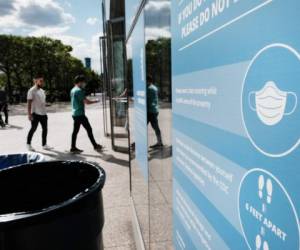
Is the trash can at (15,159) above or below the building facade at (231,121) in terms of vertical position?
below

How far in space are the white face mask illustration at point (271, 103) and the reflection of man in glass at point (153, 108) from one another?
1.25 meters

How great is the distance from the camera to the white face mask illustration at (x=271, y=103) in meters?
0.65

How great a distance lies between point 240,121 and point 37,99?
7.66 m

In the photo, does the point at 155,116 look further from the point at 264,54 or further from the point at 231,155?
the point at 264,54

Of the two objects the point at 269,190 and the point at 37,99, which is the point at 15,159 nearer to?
the point at 269,190

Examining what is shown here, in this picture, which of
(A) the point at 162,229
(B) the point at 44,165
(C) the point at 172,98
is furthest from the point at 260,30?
(B) the point at 44,165

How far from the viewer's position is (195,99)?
3.87ft

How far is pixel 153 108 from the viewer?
215 centimetres

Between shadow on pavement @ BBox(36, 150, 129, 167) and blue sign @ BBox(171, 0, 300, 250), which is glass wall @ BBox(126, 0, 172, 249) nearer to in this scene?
blue sign @ BBox(171, 0, 300, 250)

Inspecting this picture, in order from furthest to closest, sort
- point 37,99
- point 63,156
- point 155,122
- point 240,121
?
point 37,99 → point 63,156 → point 155,122 → point 240,121

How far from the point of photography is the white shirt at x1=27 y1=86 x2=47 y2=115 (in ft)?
25.7

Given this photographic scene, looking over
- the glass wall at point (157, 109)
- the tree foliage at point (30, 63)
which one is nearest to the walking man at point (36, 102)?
the glass wall at point (157, 109)

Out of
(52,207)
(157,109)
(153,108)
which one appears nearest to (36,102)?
(153,108)

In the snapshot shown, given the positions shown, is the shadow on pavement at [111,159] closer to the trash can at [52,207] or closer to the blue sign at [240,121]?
the trash can at [52,207]
